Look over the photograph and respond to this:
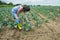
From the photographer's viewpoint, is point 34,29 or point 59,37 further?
point 34,29

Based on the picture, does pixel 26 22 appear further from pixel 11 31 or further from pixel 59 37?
pixel 59 37

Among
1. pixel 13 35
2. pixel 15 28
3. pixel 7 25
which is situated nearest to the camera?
pixel 13 35

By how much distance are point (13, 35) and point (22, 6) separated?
117 cm

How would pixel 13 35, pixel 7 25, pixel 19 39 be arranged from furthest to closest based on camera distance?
pixel 7 25 < pixel 13 35 < pixel 19 39

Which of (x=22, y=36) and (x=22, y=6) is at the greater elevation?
(x=22, y=6)

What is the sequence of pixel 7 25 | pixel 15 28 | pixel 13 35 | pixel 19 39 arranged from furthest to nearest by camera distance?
pixel 7 25 < pixel 15 28 < pixel 13 35 < pixel 19 39

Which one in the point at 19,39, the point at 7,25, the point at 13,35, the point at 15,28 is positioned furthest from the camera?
the point at 7,25

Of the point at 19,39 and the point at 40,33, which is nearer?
the point at 19,39

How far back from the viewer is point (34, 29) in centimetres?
868

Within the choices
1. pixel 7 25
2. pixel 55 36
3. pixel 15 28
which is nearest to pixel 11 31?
pixel 15 28

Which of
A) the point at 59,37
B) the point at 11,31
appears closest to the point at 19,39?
the point at 11,31

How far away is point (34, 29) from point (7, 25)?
1323 mm

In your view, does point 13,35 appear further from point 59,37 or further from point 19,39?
point 59,37

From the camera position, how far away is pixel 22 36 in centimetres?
772
